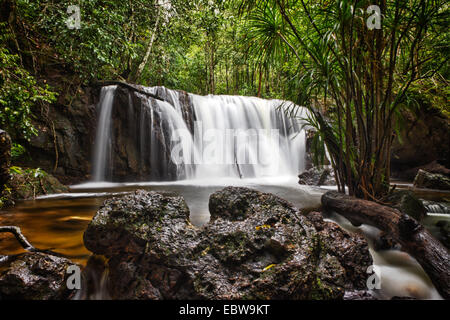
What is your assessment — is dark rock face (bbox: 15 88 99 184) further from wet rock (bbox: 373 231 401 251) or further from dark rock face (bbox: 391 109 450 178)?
dark rock face (bbox: 391 109 450 178)

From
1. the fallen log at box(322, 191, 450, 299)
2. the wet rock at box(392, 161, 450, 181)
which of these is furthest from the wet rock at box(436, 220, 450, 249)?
the wet rock at box(392, 161, 450, 181)

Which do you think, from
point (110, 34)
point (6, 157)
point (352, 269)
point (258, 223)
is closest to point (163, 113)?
point (110, 34)

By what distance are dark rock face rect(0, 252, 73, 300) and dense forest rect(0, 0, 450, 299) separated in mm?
250

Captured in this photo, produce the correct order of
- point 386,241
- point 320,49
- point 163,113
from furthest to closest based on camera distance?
1. point 163,113
2. point 320,49
3. point 386,241

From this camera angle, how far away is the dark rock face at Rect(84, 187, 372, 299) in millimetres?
1305

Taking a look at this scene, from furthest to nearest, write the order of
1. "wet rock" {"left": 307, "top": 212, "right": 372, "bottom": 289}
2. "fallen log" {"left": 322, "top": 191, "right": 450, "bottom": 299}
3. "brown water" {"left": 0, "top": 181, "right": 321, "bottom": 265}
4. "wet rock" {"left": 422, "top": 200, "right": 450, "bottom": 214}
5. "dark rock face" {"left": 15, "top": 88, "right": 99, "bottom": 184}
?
1. "dark rock face" {"left": 15, "top": 88, "right": 99, "bottom": 184}
2. "wet rock" {"left": 422, "top": 200, "right": 450, "bottom": 214}
3. "brown water" {"left": 0, "top": 181, "right": 321, "bottom": 265}
4. "wet rock" {"left": 307, "top": 212, "right": 372, "bottom": 289}
5. "fallen log" {"left": 322, "top": 191, "right": 450, "bottom": 299}

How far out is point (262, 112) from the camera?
8.95m

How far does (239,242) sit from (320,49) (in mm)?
2279

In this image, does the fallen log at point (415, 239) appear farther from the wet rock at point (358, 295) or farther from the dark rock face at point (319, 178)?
the dark rock face at point (319, 178)

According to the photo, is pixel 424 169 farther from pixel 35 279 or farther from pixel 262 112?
pixel 35 279

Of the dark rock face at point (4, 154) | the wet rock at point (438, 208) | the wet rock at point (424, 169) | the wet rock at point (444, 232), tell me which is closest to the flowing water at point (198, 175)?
the dark rock face at point (4, 154)

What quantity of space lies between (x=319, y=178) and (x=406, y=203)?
319 centimetres
